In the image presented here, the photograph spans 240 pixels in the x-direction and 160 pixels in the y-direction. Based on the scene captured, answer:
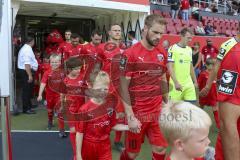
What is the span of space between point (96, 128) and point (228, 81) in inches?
68.5

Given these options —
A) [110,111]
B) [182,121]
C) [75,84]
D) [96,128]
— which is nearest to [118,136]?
[75,84]

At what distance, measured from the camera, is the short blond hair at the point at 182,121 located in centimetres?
211

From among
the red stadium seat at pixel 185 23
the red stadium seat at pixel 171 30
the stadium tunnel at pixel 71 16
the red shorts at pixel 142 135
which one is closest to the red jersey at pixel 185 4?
the red stadium seat at pixel 185 23

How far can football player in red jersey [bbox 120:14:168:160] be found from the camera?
488cm

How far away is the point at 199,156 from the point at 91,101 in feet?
6.97

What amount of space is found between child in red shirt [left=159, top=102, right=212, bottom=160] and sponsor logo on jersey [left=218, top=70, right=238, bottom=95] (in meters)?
0.66

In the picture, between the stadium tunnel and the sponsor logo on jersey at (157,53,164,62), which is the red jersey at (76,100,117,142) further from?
the stadium tunnel

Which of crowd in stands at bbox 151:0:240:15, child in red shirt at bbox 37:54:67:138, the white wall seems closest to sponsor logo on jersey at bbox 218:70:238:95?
child in red shirt at bbox 37:54:67:138

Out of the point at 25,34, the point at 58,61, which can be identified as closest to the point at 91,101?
the point at 58,61

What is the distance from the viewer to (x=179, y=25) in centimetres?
2112

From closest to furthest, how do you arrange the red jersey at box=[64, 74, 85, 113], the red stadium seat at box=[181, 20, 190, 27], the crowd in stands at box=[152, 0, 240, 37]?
the red jersey at box=[64, 74, 85, 113]
the crowd in stands at box=[152, 0, 240, 37]
the red stadium seat at box=[181, 20, 190, 27]

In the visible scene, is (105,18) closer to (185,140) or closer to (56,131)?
(56,131)

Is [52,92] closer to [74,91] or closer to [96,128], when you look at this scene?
[74,91]

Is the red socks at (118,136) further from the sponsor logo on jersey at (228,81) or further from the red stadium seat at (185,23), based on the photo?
the red stadium seat at (185,23)
